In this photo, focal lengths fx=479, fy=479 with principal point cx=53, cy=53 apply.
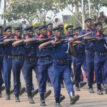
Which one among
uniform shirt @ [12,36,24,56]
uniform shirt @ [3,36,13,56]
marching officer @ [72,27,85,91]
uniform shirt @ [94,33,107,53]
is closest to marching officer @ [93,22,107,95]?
uniform shirt @ [94,33,107,53]

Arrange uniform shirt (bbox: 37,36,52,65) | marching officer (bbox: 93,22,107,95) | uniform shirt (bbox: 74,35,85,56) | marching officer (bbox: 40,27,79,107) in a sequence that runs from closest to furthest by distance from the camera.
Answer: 1. marching officer (bbox: 40,27,79,107)
2. uniform shirt (bbox: 37,36,52,65)
3. marching officer (bbox: 93,22,107,95)
4. uniform shirt (bbox: 74,35,85,56)

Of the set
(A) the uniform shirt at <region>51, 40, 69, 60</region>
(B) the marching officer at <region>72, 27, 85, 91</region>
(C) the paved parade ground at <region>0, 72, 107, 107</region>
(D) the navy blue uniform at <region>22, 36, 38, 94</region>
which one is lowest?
(C) the paved parade ground at <region>0, 72, 107, 107</region>

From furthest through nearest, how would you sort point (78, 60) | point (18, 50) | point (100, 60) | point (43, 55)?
point (78, 60) → point (100, 60) → point (18, 50) → point (43, 55)

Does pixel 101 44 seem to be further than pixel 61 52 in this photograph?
Yes

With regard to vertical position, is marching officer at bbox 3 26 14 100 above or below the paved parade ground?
above

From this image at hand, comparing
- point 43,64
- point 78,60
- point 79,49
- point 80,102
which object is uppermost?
point 43,64

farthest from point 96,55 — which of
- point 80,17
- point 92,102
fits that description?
point 80,17

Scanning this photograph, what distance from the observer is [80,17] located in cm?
3975

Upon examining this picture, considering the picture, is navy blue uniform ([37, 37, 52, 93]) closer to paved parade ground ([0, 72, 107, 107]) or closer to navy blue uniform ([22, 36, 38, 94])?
navy blue uniform ([22, 36, 38, 94])

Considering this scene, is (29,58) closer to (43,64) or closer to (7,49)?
(43,64)

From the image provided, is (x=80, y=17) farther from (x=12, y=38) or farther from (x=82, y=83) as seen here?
(x=12, y=38)

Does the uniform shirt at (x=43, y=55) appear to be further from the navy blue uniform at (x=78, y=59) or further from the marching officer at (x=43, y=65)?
the navy blue uniform at (x=78, y=59)

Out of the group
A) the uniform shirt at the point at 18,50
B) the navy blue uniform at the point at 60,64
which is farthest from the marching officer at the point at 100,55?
the uniform shirt at the point at 18,50

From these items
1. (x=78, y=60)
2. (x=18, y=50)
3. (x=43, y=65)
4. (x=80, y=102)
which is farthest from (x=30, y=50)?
(x=78, y=60)
